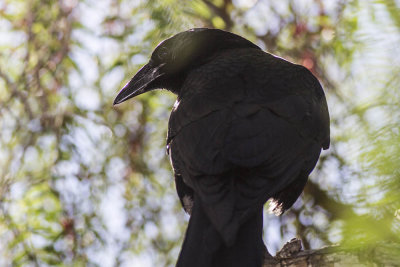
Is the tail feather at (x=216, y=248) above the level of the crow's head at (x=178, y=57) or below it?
above

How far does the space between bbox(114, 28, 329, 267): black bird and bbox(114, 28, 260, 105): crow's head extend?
21 cm

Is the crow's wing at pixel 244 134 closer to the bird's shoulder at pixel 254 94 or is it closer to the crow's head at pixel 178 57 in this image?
the bird's shoulder at pixel 254 94

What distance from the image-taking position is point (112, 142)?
5.07 m

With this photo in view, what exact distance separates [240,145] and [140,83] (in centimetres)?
151

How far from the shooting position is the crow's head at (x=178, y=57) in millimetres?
4074

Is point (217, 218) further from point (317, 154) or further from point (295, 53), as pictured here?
point (295, 53)

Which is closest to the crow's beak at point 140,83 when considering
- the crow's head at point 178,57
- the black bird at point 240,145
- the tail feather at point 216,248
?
the crow's head at point 178,57

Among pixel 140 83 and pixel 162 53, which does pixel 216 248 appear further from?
pixel 162 53

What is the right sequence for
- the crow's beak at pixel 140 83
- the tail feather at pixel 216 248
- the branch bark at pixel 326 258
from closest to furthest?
the branch bark at pixel 326 258 → the tail feather at pixel 216 248 → the crow's beak at pixel 140 83

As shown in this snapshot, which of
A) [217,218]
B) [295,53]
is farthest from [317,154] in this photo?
[295,53]

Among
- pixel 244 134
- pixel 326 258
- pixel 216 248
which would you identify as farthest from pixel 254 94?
pixel 326 258

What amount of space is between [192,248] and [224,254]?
131mm

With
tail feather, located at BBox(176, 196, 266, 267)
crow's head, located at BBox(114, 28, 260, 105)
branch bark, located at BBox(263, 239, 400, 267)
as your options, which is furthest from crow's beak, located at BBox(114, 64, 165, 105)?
branch bark, located at BBox(263, 239, 400, 267)

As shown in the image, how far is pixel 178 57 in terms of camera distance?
4.08 m
